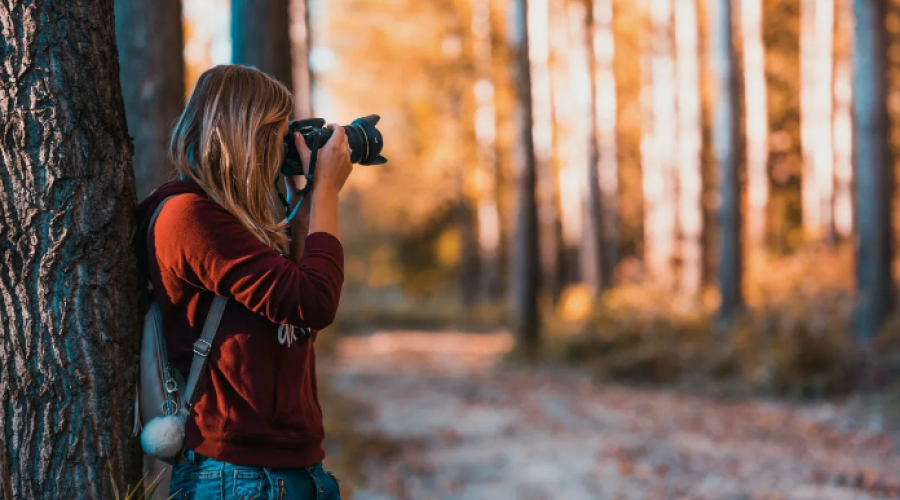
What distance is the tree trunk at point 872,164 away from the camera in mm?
11633

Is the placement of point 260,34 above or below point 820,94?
below

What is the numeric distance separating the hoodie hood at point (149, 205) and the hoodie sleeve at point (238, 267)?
60mm

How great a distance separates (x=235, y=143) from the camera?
2.38 metres

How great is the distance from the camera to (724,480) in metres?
6.93

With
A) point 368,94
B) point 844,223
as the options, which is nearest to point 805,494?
point 844,223

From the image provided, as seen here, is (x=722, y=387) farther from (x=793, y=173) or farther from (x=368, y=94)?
(x=793, y=173)

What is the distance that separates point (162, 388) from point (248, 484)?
37cm

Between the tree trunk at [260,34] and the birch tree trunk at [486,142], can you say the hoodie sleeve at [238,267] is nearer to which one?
the tree trunk at [260,34]

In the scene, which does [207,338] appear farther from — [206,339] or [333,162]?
[333,162]

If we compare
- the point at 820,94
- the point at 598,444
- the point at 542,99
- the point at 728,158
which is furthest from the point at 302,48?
the point at 820,94

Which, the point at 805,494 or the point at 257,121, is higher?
the point at 257,121

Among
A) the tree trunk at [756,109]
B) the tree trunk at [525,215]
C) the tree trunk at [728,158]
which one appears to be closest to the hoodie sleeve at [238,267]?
the tree trunk at [728,158]

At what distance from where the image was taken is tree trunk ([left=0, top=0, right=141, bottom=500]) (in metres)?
2.41

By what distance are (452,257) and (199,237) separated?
30.5 m
